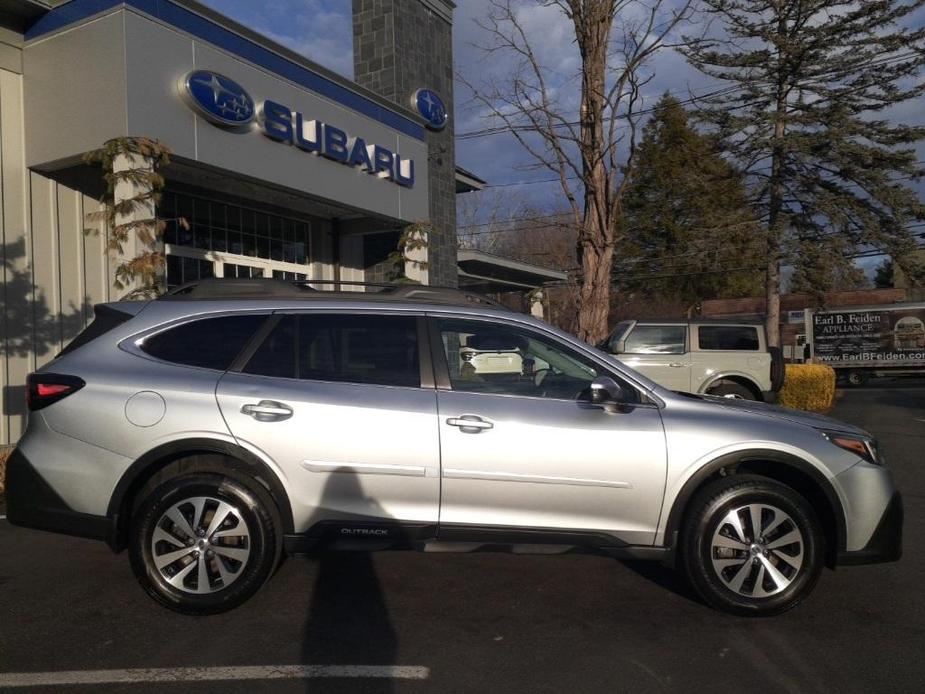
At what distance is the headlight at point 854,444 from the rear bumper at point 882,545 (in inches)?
10.1

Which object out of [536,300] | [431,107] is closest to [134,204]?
[431,107]

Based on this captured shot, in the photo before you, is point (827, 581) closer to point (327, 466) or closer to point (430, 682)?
point (430, 682)

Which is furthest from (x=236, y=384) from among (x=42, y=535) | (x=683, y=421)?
(x=42, y=535)

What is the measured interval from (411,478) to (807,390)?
13.3m

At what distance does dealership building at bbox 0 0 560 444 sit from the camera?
8.30 m

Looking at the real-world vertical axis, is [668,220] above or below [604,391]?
above

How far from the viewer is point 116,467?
4.11m

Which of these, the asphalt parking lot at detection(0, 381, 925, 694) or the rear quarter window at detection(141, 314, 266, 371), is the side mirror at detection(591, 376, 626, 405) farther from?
the rear quarter window at detection(141, 314, 266, 371)

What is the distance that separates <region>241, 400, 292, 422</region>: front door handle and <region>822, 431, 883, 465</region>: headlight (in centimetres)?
A: 306

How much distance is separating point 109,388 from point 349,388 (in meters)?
1.34

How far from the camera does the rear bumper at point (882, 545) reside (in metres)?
4.16

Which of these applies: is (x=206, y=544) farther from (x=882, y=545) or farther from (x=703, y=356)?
(x=703, y=356)

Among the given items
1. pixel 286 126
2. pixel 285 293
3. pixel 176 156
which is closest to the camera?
pixel 285 293

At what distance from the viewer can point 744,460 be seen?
4.19 metres
